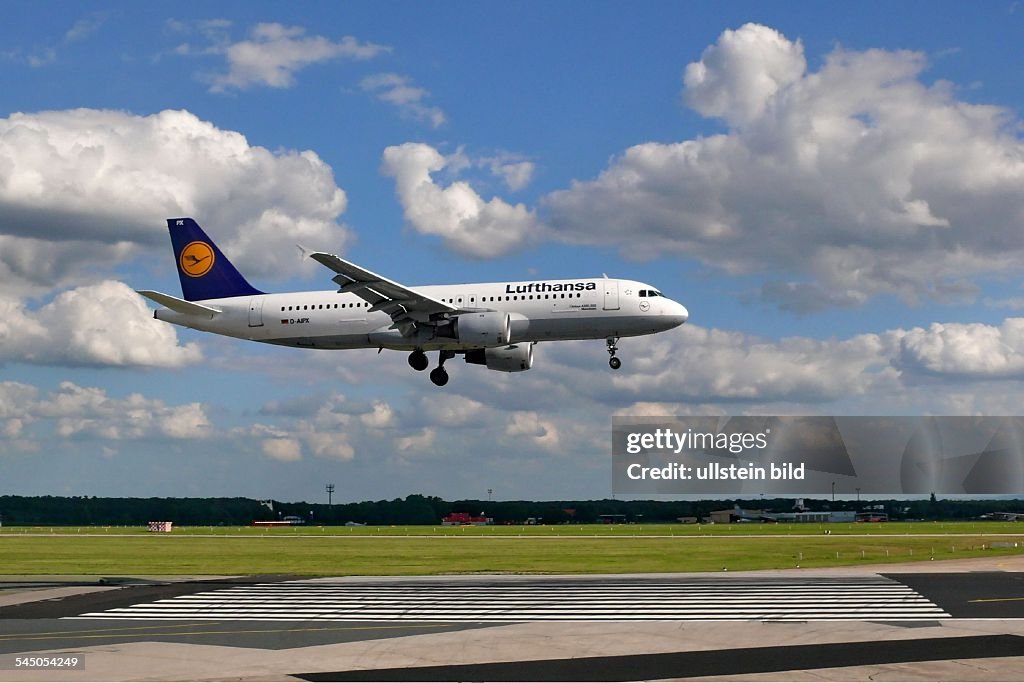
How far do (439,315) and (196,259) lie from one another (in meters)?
18.5

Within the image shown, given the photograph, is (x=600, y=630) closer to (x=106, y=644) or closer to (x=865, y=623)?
(x=865, y=623)

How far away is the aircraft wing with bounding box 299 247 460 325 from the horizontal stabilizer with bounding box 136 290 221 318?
9748 millimetres

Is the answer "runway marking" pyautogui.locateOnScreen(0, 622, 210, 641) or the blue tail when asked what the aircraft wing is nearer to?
the blue tail

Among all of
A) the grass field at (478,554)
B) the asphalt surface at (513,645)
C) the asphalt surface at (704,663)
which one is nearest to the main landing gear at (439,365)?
the grass field at (478,554)

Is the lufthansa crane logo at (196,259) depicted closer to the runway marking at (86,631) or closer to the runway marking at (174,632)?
the runway marking at (86,631)

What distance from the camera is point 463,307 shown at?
172 feet

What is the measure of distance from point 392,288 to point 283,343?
9770 mm

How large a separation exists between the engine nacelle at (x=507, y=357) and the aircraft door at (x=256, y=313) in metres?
11.1

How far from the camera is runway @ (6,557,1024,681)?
22.3 m

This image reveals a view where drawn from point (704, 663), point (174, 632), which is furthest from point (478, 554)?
point (704, 663)

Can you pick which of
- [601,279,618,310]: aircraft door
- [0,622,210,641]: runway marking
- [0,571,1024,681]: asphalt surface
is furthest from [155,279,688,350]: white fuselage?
[0,622,210,641]: runway marking

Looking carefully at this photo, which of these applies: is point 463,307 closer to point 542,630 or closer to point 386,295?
point 386,295

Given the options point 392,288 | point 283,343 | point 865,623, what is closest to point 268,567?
point 283,343

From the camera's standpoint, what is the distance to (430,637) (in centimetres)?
2731
